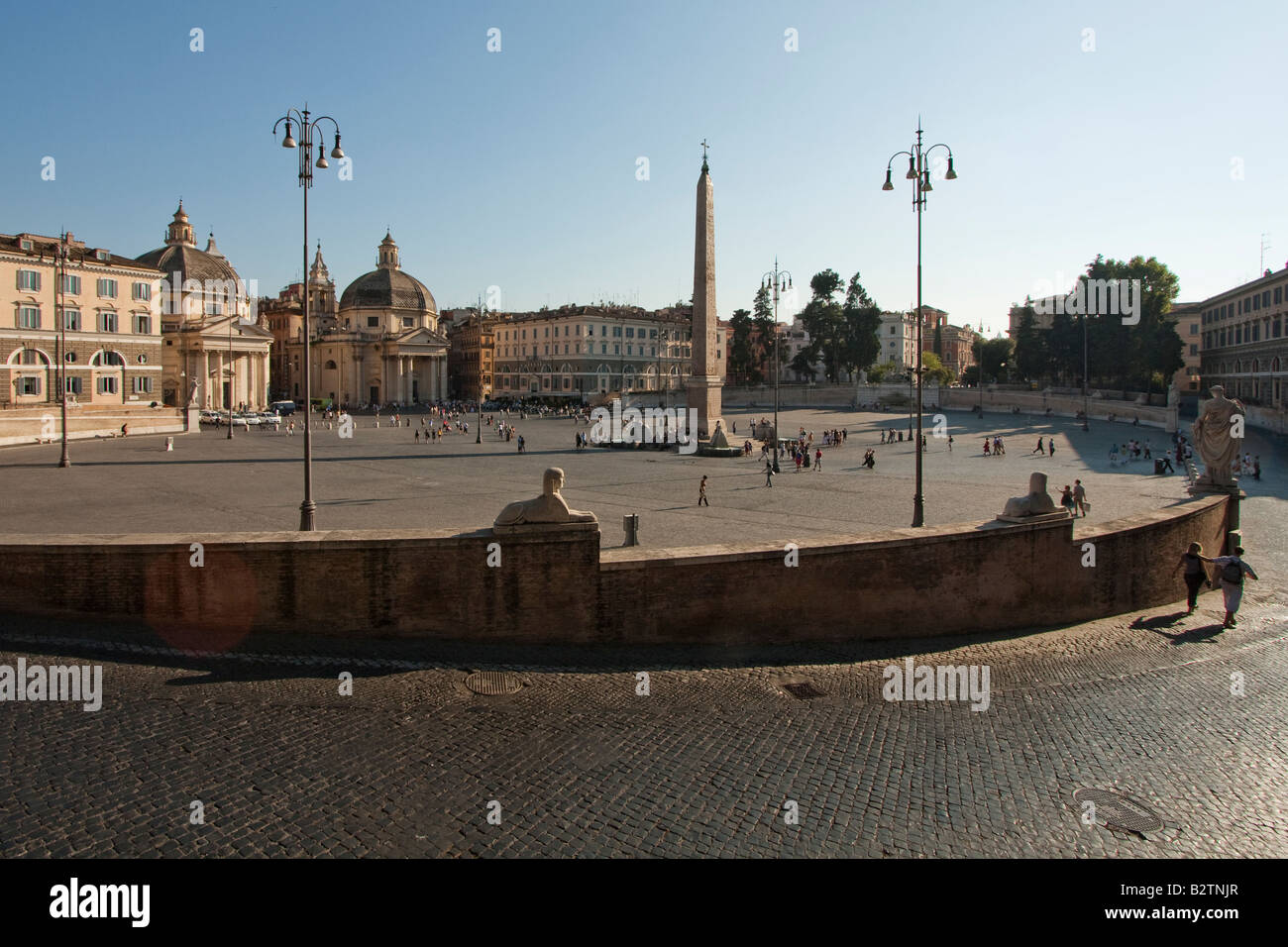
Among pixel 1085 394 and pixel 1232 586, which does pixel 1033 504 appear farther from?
pixel 1085 394

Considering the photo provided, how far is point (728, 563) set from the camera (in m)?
9.23

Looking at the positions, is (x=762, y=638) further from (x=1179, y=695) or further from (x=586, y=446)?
(x=586, y=446)

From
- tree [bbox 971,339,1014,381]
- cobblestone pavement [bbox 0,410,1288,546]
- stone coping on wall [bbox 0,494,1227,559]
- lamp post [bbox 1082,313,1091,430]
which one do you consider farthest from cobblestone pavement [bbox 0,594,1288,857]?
tree [bbox 971,339,1014,381]

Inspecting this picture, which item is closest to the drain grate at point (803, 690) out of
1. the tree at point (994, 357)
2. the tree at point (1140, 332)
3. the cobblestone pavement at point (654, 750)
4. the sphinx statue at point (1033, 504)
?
the cobblestone pavement at point (654, 750)

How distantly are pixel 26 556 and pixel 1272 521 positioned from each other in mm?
24138

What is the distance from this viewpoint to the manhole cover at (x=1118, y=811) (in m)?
5.44

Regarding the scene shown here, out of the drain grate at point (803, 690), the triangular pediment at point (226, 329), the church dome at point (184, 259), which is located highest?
the church dome at point (184, 259)

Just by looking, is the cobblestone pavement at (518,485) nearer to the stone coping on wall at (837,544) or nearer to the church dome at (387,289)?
the stone coping on wall at (837,544)

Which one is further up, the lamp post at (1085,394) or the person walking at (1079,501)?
the lamp post at (1085,394)

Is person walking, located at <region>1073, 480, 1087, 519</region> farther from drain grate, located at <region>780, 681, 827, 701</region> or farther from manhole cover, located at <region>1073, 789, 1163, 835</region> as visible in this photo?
manhole cover, located at <region>1073, 789, 1163, 835</region>

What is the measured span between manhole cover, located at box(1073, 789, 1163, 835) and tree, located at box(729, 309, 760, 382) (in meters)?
89.7

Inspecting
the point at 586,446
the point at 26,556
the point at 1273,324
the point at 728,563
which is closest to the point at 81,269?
the point at 586,446

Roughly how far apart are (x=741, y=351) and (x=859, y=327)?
13.0m

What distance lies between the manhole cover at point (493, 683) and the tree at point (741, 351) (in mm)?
88059
